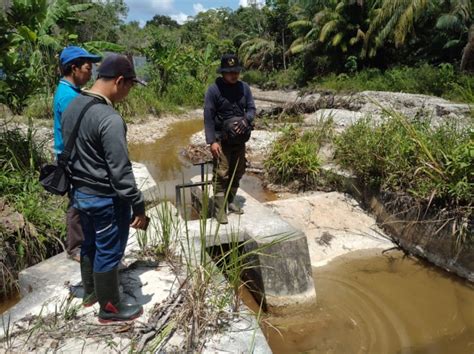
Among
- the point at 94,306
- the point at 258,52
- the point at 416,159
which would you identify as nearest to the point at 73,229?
the point at 94,306

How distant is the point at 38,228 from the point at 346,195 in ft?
13.2

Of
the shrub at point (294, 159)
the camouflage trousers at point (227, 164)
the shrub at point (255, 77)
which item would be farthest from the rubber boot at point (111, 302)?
the shrub at point (255, 77)

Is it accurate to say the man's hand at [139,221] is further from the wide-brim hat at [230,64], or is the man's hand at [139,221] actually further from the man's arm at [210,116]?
the wide-brim hat at [230,64]

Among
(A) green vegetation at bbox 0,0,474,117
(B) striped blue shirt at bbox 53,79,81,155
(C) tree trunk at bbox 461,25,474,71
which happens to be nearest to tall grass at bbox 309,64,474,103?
(A) green vegetation at bbox 0,0,474,117

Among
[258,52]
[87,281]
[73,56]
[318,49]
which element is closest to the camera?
[87,281]

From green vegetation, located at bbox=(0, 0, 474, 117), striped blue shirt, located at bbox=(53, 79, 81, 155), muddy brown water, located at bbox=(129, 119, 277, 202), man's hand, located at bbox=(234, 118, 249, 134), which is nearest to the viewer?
striped blue shirt, located at bbox=(53, 79, 81, 155)

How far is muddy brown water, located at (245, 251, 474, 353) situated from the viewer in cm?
342

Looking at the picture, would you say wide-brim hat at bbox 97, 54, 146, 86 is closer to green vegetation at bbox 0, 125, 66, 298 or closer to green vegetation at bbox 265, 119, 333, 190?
green vegetation at bbox 0, 125, 66, 298

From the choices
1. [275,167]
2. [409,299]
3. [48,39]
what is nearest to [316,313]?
[409,299]

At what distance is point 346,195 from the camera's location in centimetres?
598

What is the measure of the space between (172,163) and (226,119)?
496cm

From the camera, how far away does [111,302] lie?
2602mm

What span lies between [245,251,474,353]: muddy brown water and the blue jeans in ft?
4.37

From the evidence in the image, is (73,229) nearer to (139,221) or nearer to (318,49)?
(139,221)
